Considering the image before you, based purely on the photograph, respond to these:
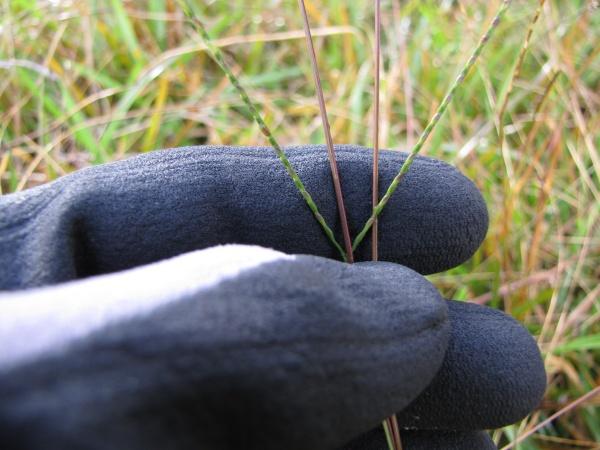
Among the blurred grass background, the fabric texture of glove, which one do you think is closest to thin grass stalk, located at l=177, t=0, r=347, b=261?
the fabric texture of glove

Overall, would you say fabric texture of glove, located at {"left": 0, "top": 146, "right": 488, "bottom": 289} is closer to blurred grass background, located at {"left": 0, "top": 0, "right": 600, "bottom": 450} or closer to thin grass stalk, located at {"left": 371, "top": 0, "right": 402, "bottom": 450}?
thin grass stalk, located at {"left": 371, "top": 0, "right": 402, "bottom": 450}

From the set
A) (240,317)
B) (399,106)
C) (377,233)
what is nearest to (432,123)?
(377,233)

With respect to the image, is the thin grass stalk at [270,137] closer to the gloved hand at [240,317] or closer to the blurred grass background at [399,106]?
the gloved hand at [240,317]

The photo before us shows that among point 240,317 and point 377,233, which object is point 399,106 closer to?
point 377,233

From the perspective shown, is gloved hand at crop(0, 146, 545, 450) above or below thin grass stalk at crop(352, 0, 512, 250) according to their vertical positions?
below

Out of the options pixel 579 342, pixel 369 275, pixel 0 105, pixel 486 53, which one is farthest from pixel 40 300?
pixel 486 53

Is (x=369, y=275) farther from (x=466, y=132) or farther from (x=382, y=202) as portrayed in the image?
(x=466, y=132)
